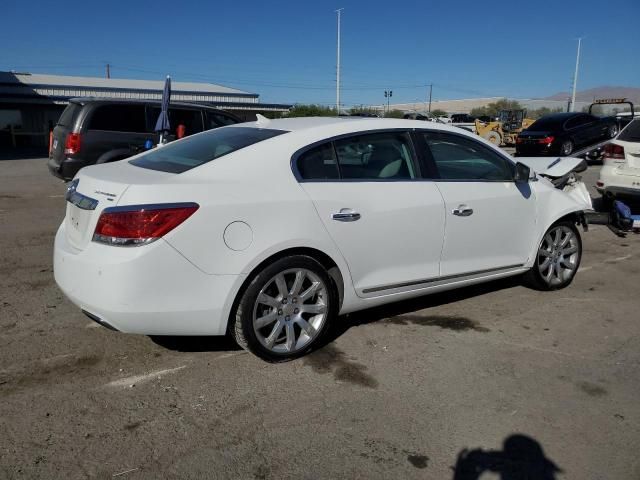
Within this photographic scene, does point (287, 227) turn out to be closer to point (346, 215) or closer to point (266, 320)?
point (346, 215)

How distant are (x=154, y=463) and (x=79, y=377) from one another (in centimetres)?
110

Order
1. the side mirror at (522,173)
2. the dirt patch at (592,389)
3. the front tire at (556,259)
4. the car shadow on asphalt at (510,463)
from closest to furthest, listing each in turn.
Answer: the car shadow on asphalt at (510,463)
the dirt patch at (592,389)
the side mirror at (522,173)
the front tire at (556,259)

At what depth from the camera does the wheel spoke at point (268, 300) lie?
3.58m

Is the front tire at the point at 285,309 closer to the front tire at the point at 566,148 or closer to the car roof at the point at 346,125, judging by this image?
the car roof at the point at 346,125

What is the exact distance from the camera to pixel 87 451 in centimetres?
278

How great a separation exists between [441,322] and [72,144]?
23.9ft

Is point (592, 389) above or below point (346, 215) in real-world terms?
below

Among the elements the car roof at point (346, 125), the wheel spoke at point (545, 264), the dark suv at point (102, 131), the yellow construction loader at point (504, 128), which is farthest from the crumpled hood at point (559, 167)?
the yellow construction loader at point (504, 128)

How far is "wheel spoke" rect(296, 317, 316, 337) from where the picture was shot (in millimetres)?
3800

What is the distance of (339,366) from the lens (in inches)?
149

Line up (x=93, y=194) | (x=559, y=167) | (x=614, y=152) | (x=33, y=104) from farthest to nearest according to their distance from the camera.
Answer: (x=33, y=104)
(x=614, y=152)
(x=559, y=167)
(x=93, y=194)

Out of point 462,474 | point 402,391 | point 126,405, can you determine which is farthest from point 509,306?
point 126,405

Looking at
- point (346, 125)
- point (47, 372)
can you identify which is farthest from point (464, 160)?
point (47, 372)

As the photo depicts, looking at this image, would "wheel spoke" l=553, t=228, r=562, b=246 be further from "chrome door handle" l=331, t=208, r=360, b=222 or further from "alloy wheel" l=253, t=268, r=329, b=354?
"alloy wheel" l=253, t=268, r=329, b=354
